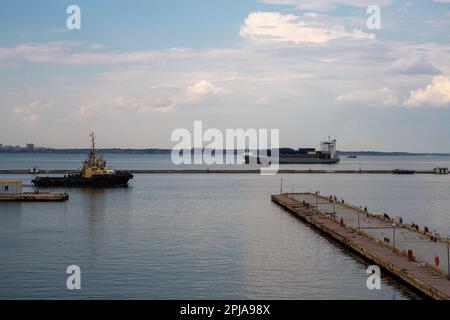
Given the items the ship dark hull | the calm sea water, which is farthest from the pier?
the ship dark hull

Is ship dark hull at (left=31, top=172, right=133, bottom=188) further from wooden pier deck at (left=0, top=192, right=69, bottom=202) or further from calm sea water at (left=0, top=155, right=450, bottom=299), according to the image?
calm sea water at (left=0, top=155, right=450, bottom=299)

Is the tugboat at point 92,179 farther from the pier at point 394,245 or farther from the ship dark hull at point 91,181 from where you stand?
the pier at point 394,245

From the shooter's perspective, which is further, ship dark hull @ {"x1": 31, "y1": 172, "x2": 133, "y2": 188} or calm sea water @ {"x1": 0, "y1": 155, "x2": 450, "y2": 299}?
ship dark hull @ {"x1": 31, "y1": 172, "x2": 133, "y2": 188}

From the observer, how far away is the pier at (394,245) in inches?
1187

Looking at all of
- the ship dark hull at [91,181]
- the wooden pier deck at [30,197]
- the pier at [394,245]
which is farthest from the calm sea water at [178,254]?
the ship dark hull at [91,181]

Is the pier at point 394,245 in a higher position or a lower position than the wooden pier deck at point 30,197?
lower

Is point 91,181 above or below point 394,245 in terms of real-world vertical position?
above

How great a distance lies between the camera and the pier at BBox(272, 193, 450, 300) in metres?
30.2

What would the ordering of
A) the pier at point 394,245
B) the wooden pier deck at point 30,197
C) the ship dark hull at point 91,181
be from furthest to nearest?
the ship dark hull at point 91,181
the wooden pier deck at point 30,197
the pier at point 394,245

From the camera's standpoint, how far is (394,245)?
130 feet

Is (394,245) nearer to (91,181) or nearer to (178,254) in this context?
(178,254)

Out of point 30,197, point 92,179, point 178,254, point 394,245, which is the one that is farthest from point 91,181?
point 394,245

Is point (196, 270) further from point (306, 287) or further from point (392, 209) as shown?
point (392, 209)
